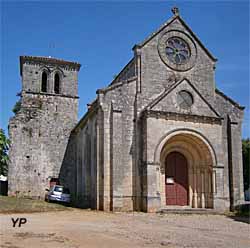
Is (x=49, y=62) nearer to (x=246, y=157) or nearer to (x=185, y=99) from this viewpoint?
(x=185, y=99)

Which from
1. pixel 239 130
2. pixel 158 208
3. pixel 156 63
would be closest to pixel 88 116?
pixel 156 63

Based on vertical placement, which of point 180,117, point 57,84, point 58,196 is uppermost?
point 57,84

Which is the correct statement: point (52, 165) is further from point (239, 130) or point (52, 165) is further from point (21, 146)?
point (239, 130)

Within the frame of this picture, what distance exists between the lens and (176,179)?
24109 mm

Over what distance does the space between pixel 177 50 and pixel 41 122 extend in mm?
14600

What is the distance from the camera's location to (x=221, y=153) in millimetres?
23656

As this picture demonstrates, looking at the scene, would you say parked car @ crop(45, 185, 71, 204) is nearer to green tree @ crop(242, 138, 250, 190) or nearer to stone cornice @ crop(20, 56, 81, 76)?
stone cornice @ crop(20, 56, 81, 76)

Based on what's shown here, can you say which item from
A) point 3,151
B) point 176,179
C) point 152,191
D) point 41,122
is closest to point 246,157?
point 176,179

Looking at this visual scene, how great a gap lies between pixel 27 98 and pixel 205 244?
27573 millimetres

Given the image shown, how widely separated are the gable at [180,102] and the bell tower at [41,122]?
1358 cm

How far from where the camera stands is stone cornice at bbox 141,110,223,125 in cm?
2212

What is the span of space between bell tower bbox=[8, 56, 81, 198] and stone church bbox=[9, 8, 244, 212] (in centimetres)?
544

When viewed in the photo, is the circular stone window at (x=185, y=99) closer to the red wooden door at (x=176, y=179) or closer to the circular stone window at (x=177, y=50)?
the circular stone window at (x=177, y=50)

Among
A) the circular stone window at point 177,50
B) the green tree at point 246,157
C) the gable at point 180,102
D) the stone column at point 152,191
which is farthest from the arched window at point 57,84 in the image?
the green tree at point 246,157
